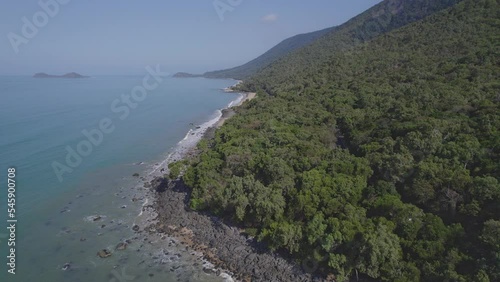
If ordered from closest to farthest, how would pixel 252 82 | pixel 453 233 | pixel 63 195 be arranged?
pixel 453 233 → pixel 63 195 → pixel 252 82

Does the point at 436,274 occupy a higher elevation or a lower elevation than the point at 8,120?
Result: lower

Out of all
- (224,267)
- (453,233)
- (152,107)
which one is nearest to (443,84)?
(453,233)

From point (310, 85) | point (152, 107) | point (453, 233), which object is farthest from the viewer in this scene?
point (152, 107)

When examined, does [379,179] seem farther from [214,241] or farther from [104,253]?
[104,253]

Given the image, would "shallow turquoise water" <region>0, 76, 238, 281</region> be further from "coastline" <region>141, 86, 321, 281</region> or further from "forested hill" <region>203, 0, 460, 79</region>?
"forested hill" <region>203, 0, 460, 79</region>

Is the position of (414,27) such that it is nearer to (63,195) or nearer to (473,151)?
(473,151)

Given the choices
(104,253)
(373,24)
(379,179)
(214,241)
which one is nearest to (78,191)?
(104,253)
